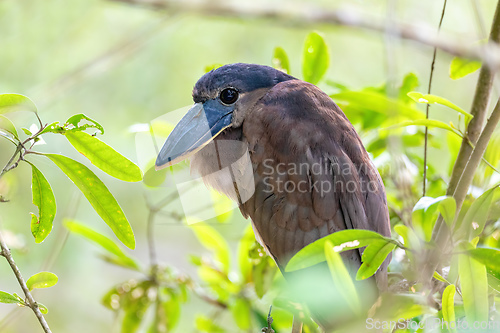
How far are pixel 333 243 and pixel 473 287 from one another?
0.29m

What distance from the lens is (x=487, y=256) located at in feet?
3.20

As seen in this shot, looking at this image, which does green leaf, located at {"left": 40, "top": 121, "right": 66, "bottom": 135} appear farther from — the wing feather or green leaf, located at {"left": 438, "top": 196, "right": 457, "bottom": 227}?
green leaf, located at {"left": 438, "top": 196, "right": 457, "bottom": 227}

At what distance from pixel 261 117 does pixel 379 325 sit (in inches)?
29.5

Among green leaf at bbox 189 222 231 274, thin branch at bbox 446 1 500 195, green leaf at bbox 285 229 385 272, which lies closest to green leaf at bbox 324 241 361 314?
green leaf at bbox 285 229 385 272

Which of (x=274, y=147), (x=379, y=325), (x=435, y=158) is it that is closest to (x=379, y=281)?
(x=379, y=325)

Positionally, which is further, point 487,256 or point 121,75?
point 121,75

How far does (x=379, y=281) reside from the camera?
1393 mm

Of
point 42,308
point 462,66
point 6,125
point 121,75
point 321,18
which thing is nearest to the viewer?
point 321,18

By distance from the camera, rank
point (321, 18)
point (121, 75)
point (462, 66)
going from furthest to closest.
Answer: point (121, 75) < point (462, 66) < point (321, 18)

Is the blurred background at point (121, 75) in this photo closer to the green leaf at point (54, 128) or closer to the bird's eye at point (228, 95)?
the bird's eye at point (228, 95)

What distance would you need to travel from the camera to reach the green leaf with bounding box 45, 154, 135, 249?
44.1 inches

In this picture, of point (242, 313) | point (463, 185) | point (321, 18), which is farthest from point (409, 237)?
point (242, 313)

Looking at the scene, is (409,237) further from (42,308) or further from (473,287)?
(42,308)

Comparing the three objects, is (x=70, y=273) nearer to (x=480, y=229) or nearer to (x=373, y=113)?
(x=373, y=113)
